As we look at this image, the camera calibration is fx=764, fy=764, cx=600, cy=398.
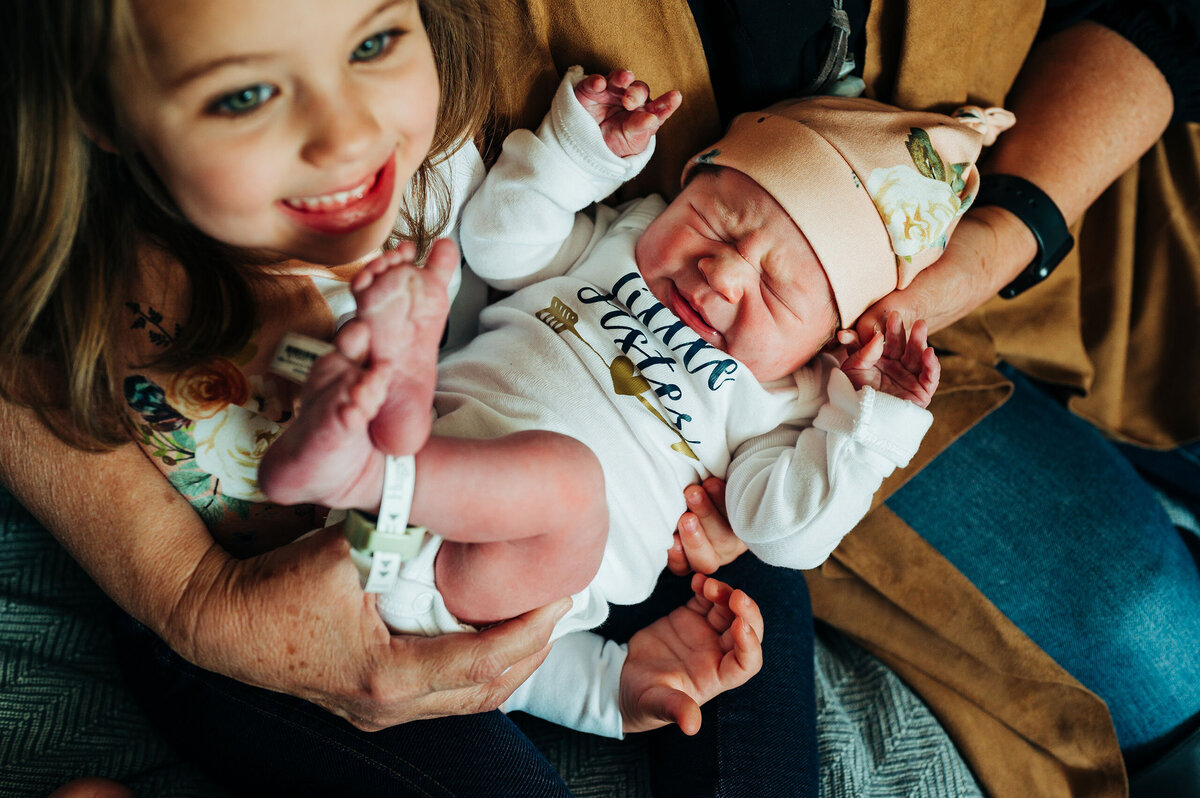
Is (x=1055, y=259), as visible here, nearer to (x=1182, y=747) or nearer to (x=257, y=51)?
(x=1182, y=747)

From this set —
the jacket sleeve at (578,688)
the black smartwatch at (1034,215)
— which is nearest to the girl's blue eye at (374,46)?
the jacket sleeve at (578,688)

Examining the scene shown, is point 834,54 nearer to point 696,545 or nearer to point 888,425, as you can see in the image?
point 888,425

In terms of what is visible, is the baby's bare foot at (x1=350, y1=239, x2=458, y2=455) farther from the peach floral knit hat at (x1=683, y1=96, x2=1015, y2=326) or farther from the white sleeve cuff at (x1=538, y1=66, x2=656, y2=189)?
the peach floral knit hat at (x1=683, y1=96, x2=1015, y2=326)

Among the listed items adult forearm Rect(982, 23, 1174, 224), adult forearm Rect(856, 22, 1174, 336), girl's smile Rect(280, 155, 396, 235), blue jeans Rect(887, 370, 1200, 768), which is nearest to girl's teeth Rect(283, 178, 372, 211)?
girl's smile Rect(280, 155, 396, 235)

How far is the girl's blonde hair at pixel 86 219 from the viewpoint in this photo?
672mm

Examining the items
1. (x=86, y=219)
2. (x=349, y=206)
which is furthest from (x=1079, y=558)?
(x=86, y=219)

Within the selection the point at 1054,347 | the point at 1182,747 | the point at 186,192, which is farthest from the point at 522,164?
the point at 1182,747

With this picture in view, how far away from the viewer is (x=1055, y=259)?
1448mm

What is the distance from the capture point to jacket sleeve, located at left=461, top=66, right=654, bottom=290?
3.87 feet

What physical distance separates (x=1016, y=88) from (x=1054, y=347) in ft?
1.73

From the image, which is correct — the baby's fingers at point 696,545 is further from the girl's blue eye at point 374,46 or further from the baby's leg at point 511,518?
the girl's blue eye at point 374,46

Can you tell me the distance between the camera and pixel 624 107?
3.75 ft

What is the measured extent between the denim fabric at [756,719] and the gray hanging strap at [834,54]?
32.6 inches

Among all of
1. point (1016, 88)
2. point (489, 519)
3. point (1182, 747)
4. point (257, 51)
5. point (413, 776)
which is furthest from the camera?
point (1016, 88)
